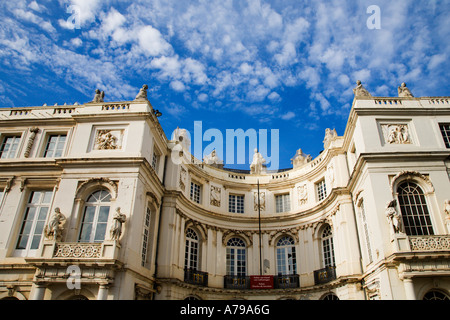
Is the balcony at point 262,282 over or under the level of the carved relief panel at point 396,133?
under

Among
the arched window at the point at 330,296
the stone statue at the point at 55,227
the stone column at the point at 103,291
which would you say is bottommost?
the stone column at the point at 103,291

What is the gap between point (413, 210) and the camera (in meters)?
15.0

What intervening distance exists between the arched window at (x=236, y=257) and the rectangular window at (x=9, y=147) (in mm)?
14650

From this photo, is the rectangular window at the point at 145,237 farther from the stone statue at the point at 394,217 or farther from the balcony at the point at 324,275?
the stone statue at the point at 394,217

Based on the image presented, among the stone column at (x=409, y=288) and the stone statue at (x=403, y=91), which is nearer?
the stone column at (x=409, y=288)

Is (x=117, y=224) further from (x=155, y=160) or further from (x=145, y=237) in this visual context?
(x=155, y=160)

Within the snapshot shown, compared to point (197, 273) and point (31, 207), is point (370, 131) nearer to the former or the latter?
point (197, 273)

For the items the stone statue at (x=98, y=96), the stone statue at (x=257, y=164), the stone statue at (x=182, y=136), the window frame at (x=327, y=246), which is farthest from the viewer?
the stone statue at (x=257, y=164)

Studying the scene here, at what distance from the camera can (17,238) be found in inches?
637

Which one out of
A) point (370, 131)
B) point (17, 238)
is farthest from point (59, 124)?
point (370, 131)

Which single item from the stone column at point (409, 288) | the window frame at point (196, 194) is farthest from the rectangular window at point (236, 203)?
the stone column at point (409, 288)

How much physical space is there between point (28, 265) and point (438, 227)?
18.3 meters

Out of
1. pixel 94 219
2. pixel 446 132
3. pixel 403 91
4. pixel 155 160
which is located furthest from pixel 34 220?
pixel 446 132

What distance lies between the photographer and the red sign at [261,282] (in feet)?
70.2
